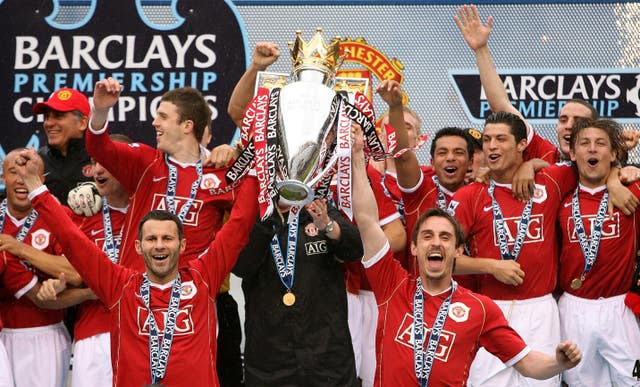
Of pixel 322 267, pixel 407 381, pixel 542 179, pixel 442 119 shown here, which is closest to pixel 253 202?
pixel 322 267

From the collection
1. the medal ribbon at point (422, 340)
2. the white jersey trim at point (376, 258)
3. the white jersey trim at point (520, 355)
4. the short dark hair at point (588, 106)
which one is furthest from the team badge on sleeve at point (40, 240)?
the short dark hair at point (588, 106)

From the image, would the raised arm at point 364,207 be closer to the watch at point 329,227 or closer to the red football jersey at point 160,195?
the watch at point 329,227

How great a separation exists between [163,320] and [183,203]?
909mm

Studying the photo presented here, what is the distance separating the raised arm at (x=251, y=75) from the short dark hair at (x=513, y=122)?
1385 mm

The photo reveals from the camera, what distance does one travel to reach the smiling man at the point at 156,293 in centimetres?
584

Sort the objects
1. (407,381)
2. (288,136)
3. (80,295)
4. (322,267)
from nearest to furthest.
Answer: (288,136) < (407,381) < (322,267) < (80,295)

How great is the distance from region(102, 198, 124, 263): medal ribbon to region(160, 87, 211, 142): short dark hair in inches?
28.1

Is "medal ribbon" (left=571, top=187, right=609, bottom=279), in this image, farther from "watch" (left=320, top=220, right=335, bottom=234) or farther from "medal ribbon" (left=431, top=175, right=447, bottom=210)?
"watch" (left=320, top=220, right=335, bottom=234)

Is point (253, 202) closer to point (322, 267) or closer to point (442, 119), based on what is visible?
point (322, 267)

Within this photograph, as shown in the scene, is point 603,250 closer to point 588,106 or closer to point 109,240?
point 588,106

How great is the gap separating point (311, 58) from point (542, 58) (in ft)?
10.1

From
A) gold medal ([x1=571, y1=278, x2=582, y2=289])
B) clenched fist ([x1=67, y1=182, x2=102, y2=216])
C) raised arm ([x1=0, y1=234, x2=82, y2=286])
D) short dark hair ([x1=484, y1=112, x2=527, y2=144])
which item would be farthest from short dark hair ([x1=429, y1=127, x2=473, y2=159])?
raised arm ([x1=0, y1=234, x2=82, y2=286])

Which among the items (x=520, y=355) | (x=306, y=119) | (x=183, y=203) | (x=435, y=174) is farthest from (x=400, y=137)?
(x=306, y=119)

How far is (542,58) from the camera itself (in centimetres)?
812
